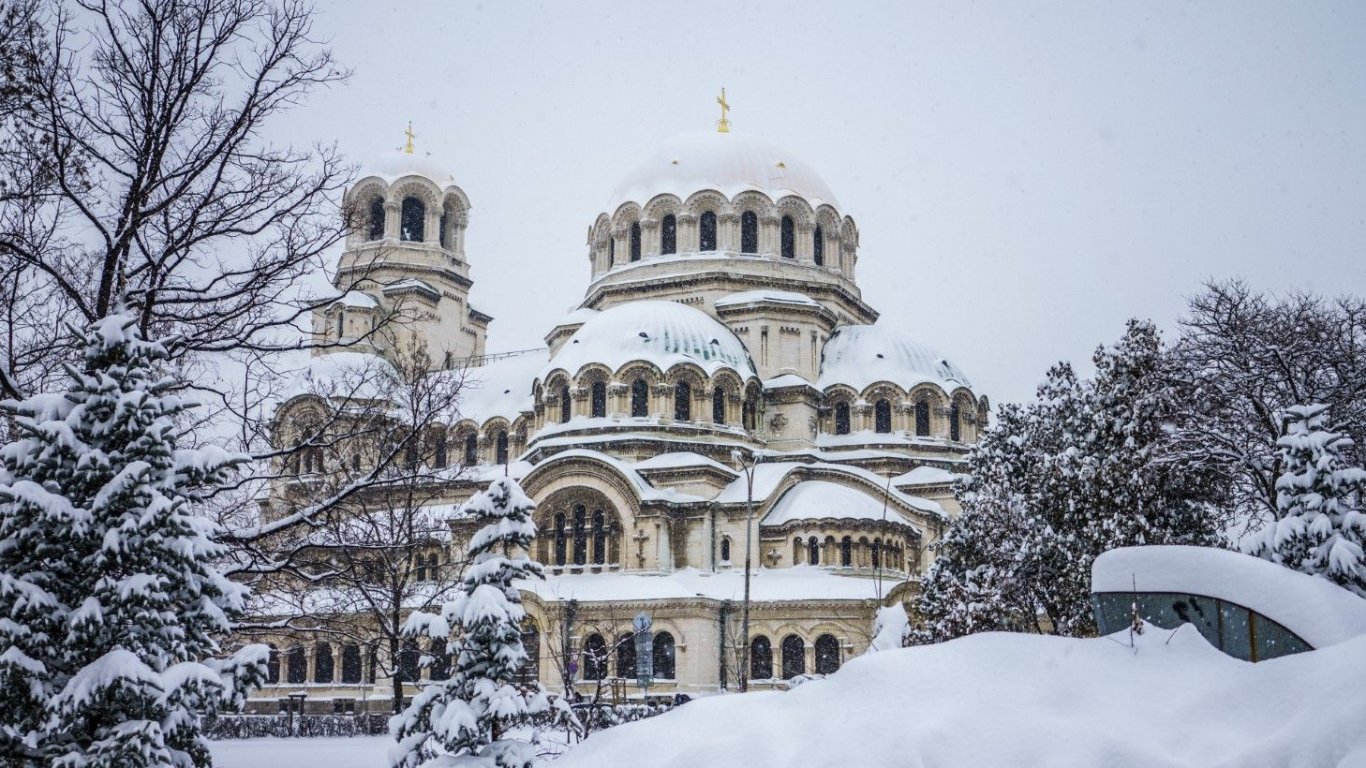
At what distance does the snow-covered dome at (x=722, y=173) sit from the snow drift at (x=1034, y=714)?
148 ft

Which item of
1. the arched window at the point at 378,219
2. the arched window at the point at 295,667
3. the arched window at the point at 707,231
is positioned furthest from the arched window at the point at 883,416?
the arched window at the point at 378,219

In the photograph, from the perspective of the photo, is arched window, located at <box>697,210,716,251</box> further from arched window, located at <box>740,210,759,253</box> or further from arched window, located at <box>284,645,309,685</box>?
arched window, located at <box>284,645,309,685</box>

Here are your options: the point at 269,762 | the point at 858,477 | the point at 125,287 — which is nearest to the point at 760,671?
the point at 858,477

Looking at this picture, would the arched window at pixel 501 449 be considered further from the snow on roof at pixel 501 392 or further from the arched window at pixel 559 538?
the arched window at pixel 559 538

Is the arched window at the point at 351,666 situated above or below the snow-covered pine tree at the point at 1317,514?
below

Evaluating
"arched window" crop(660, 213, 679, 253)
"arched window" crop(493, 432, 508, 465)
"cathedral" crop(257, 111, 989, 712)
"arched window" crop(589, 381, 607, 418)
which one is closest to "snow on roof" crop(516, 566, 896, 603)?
"cathedral" crop(257, 111, 989, 712)

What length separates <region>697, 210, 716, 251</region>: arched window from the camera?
5323cm

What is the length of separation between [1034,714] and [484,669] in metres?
7.01

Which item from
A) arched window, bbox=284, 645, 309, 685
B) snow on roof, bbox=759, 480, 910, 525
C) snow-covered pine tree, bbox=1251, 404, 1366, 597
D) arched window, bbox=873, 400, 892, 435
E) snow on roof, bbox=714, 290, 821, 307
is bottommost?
arched window, bbox=284, 645, 309, 685

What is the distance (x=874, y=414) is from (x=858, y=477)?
16.9ft

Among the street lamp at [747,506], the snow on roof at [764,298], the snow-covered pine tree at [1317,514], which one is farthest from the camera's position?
the snow on roof at [764,298]

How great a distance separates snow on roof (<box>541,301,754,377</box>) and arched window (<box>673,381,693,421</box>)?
3.27 feet

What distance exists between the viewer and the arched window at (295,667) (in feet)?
149

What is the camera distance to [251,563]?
14.3m
